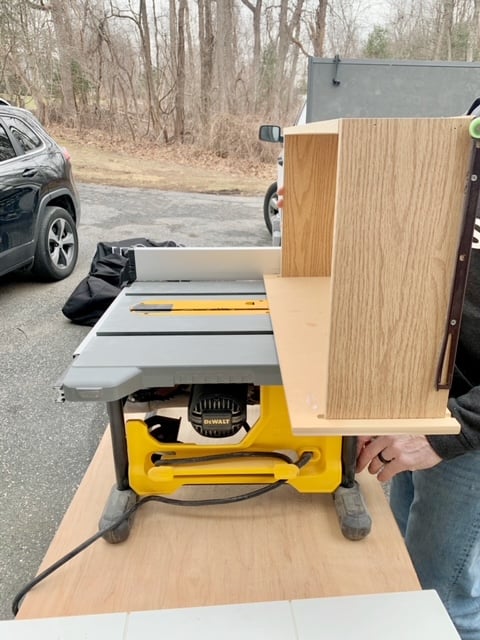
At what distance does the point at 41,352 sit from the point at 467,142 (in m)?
3.39

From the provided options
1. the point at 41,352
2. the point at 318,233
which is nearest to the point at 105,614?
the point at 318,233

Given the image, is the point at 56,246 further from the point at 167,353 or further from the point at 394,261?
the point at 394,261

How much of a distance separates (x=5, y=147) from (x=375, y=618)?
4.64 m

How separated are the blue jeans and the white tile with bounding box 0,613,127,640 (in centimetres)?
75

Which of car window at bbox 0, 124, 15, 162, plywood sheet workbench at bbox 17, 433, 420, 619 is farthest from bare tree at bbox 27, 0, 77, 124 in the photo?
plywood sheet workbench at bbox 17, 433, 420, 619

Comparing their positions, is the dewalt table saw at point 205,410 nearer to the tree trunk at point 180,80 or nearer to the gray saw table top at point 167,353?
the gray saw table top at point 167,353

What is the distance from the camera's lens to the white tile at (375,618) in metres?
0.86

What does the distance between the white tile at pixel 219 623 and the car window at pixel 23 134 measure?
460 cm

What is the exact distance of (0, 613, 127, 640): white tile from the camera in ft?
2.85

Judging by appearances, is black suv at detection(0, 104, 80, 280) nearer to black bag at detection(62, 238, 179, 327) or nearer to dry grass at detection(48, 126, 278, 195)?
black bag at detection(62, 238, 179, 327)

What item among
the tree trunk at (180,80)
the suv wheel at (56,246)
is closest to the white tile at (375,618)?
the suv wheel at (56,246)

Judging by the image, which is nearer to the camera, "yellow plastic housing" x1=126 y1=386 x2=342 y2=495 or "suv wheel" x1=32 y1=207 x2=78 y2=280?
"yellow plastic housing" x1=126 y1=386 x2=342 y2=495

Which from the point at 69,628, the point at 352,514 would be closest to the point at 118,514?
the point at 69,628

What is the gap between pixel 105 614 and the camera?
91 cm
